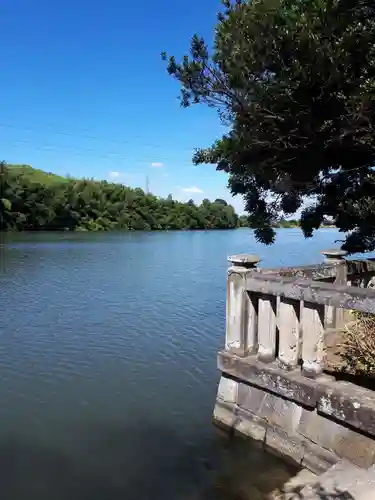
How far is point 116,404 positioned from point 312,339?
158 inches

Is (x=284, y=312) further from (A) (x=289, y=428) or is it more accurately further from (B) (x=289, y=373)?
(A) (x=289, y=428)

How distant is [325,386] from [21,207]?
2801 inches

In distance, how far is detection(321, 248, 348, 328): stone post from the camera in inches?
267

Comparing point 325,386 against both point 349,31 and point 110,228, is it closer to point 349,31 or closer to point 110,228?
point 349,31

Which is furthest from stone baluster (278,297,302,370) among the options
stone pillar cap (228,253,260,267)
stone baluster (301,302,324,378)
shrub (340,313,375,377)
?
shrub (340,313,375,377)

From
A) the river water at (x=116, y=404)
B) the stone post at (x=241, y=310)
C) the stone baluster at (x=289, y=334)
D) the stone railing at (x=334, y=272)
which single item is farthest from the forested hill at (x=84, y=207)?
the stone baluster at (x=289, y=334)

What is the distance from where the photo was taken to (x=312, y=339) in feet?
15.8

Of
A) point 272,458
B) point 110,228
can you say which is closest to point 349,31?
point 272,458

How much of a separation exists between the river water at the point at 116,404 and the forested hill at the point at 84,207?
56.4 m

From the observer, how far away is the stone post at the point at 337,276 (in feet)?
22.2

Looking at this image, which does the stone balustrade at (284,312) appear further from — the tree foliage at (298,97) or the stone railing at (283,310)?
the tree foliage at (298,97)

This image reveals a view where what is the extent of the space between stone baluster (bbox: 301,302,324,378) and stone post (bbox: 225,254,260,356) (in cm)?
76

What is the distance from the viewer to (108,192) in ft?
297

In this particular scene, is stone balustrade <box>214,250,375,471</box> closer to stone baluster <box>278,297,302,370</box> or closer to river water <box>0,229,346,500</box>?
stone baluster <box>278,297,302,370</box>
